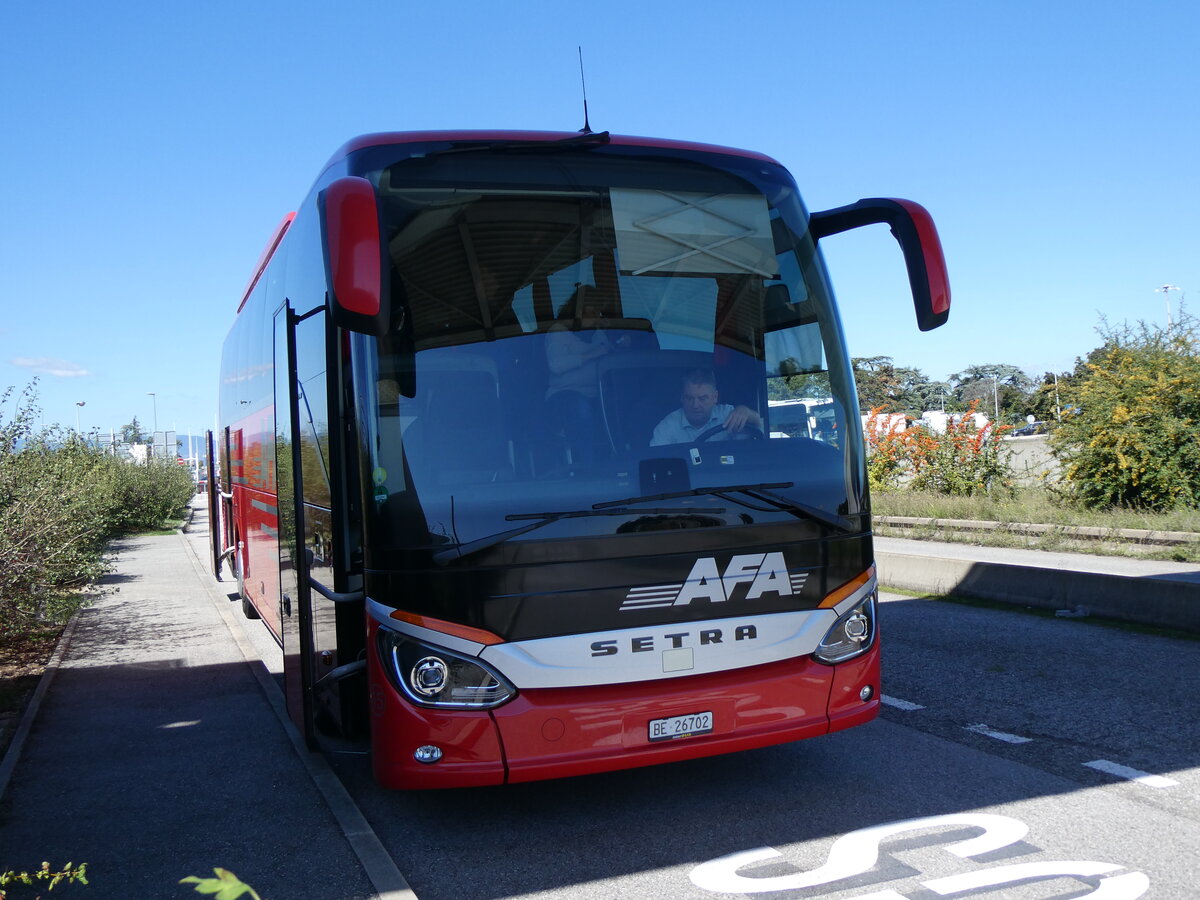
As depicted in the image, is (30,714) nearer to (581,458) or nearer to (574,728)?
(574,728)

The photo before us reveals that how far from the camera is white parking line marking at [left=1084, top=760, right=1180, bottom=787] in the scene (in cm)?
525

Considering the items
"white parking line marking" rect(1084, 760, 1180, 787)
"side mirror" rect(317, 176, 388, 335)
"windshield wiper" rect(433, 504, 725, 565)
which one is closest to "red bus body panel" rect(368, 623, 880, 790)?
"windshield wiper" rect(433, 504, 725, 565)

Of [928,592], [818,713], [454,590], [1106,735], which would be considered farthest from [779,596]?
[928,592]

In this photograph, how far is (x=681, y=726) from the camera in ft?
15.4

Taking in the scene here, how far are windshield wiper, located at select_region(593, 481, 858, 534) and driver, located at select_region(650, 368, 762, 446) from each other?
9.5 inches

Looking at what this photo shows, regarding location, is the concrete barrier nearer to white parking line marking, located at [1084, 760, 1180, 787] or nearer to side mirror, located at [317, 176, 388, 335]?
white parking line marking, located at [1084, 760, 1180, 787]

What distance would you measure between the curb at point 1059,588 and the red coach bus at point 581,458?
532 centimetres

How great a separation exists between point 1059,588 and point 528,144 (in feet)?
25.6

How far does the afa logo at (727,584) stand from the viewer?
4.67 metres

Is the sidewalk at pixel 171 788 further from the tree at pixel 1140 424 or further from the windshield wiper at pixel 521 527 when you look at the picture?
the tree at pixel 1140 424

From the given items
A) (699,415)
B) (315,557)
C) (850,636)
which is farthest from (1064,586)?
(315,557)

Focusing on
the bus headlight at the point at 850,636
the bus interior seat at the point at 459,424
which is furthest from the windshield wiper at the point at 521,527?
the bus headlight at the point at 850,636

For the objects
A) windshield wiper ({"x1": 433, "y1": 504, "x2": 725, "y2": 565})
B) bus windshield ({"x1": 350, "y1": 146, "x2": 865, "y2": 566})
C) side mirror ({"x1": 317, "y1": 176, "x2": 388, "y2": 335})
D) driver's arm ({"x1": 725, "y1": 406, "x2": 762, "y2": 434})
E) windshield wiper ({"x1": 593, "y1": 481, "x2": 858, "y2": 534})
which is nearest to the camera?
side mirror ({"x1": 317, "y1": 176, "x2": 388, "y2": 335})

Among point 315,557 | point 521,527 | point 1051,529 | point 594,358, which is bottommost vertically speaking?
point 1051,529
